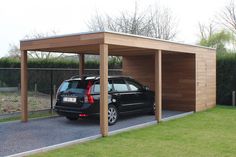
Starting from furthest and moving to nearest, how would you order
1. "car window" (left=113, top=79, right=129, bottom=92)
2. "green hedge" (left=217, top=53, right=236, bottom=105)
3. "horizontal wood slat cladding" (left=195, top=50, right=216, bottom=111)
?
"green hedge" (left=217, top=53, right=236, bottom=105) → "horizontal wood slat cladding" (left=195, top=50, right=216, bottom=111) → "car window" (left=113, top=79, right=129, bottom=92)

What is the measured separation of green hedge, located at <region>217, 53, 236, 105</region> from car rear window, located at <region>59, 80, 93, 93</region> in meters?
8.13

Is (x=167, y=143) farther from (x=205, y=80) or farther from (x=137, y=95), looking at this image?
(x=205, y=80)

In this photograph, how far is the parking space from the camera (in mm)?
7117

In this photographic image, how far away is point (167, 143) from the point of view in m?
7.18

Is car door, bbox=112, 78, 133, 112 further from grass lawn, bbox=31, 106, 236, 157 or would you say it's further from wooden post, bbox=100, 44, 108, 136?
wooden post, bbox=100, 44, 108, 136

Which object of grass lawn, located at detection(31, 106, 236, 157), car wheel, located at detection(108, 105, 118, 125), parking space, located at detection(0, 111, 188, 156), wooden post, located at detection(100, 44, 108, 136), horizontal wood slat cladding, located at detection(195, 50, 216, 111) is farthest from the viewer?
horizontal wood slat cladding, located at detection(195, 50, 216, 111)

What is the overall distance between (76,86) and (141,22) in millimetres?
18319

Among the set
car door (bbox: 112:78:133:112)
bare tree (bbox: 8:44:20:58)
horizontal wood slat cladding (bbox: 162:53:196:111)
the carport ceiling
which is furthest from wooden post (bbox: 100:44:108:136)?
bare tree (bbox: 8:44:20:58)

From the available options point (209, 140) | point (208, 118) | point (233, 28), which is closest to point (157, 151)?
point (209, 140)

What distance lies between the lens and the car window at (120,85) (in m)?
10.1

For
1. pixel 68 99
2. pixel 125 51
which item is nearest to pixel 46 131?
pixel 68 99

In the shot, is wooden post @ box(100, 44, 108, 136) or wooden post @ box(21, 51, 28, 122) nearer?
wooden post @ box(100, 44, 108, 136)

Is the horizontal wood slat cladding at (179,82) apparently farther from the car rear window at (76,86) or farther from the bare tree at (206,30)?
the bare tree at (206,30)

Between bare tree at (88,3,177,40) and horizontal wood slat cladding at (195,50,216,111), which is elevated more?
bare tree at (88,3,177,40)
